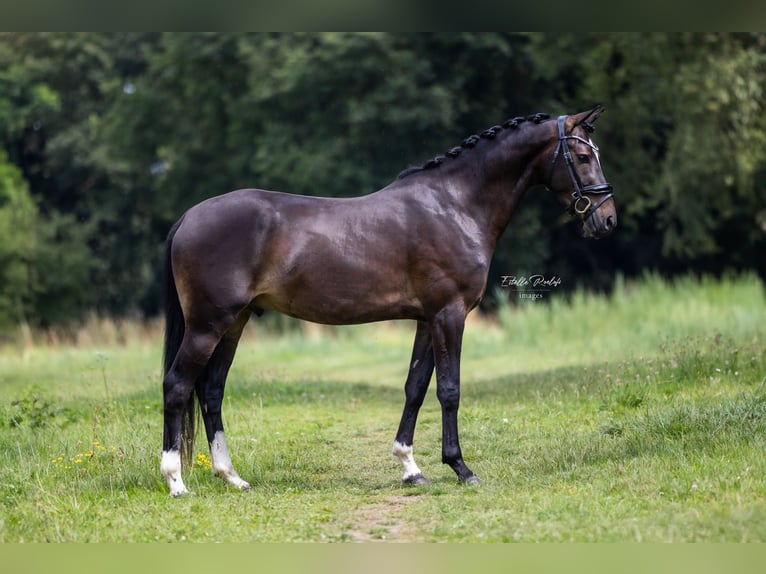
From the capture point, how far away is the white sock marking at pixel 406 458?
7285mm

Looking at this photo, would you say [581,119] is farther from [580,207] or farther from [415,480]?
[415,480]

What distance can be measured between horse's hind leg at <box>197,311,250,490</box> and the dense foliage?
1450cm

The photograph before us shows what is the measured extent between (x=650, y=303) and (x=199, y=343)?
14.0m

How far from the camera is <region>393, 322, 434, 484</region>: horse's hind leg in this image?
7.29m

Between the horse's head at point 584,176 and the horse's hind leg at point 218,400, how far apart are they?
2617 millimetres

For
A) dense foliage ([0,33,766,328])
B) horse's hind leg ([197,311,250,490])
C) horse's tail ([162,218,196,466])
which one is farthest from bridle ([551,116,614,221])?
dense foliage ([0,33,766,328])

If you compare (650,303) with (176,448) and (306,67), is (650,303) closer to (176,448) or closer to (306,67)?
(306,67)

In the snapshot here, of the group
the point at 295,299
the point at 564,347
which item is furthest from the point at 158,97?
the point at 295,299

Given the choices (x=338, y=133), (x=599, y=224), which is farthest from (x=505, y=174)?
(x=338, y=133)

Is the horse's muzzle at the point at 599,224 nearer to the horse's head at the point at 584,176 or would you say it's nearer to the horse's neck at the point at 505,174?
the horse's head at the point at 584,176

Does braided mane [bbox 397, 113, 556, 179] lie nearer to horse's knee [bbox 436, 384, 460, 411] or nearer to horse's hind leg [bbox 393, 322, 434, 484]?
horse's hind leg [bbox 393, 322, 434, 484]

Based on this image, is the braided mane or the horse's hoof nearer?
the horse's hoof

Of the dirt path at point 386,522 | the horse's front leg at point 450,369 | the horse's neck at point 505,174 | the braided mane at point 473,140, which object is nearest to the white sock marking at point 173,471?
the dirt path at point 386,522

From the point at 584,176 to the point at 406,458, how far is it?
249 centimetres
